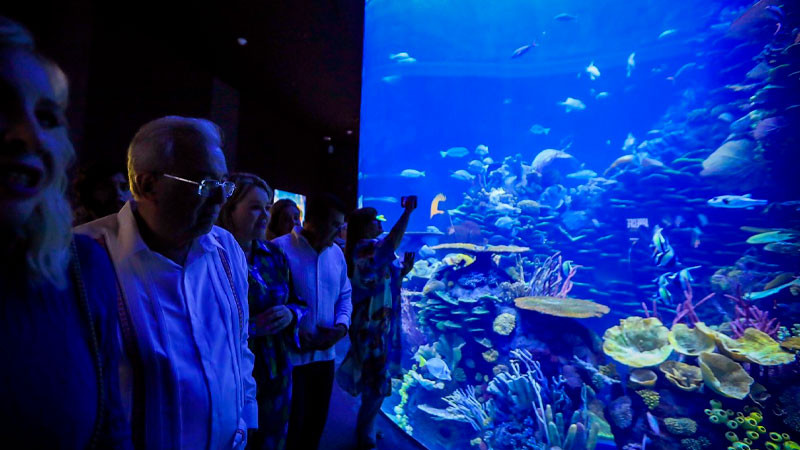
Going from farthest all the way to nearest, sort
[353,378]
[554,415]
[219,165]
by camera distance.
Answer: [554,415], [353,378], [219,165]

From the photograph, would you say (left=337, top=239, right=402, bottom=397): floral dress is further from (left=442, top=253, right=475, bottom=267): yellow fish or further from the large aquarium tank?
(left=442, top=253, right=475, bottom=267): yellow fish

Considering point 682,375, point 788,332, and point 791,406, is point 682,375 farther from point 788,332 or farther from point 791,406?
point 788,332

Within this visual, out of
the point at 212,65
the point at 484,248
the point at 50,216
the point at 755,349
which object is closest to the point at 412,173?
the point at 484,248

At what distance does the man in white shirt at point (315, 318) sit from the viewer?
7.79 feet

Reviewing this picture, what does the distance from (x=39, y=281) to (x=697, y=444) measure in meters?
4.85

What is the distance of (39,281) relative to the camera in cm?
67

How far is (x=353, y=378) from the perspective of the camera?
3223 millimetres

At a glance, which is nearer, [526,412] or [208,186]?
[208,186]

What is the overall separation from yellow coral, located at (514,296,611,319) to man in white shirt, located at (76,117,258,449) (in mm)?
4016

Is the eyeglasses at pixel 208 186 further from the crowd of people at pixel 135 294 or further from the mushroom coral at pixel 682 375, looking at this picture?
the mushroom coral at pixel 682 375

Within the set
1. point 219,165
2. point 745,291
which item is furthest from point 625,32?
point 219,165

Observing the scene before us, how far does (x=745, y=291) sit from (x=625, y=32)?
4.44 meters

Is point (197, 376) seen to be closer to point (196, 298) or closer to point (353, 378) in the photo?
point (196, 298)

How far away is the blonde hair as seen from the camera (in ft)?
2.12
